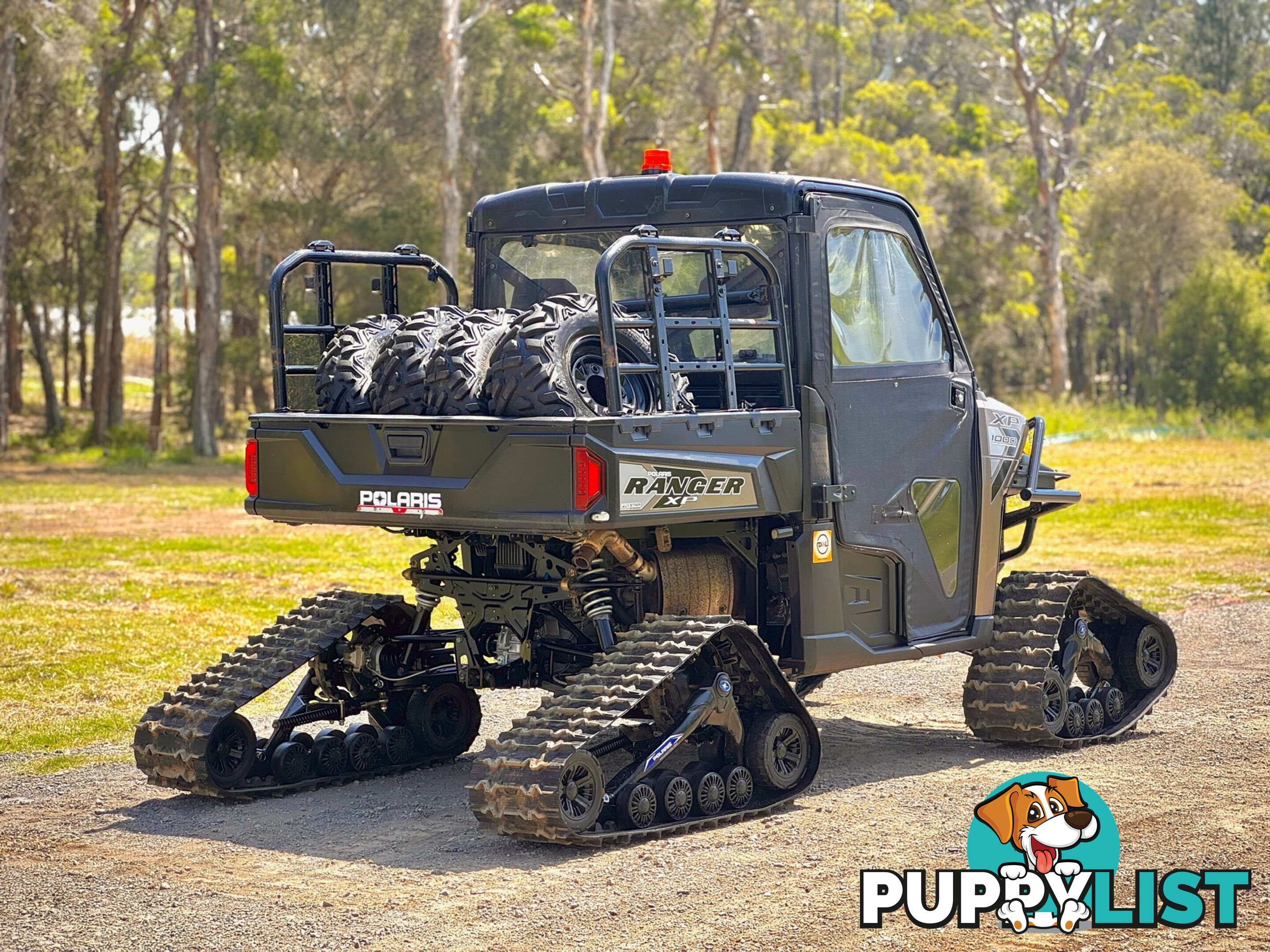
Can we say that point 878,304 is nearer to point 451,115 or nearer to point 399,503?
point 399,503

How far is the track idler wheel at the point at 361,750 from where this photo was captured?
314 inches

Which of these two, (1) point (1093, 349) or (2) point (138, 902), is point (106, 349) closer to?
(2) point (138, 902)

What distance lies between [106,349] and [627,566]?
38.9m

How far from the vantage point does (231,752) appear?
7473 millimetres

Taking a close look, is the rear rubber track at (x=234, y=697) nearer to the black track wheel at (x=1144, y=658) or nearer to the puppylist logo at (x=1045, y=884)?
the puppylist logo at (x=1045, y=884)

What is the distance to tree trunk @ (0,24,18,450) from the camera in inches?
1428

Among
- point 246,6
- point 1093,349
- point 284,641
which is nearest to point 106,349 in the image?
point 246,6

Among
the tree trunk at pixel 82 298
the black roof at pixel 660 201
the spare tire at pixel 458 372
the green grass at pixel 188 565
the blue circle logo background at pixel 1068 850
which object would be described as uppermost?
the tree trunk at pixel 82 298

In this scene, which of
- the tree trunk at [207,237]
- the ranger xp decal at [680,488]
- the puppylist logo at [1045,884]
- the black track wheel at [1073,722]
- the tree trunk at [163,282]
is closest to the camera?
the puppylist logo at [1045,884]

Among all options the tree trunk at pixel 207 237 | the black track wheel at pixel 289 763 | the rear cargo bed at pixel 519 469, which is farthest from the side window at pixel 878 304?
the tree trunk at pixel 207 237

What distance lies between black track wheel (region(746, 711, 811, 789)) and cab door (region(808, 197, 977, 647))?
773 millimetres

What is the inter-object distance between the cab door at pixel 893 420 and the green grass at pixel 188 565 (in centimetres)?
434

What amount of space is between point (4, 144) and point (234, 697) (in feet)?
110

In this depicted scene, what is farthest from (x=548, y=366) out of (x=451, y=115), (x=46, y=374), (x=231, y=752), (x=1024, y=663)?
(x=46, y=374)
